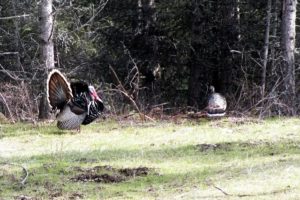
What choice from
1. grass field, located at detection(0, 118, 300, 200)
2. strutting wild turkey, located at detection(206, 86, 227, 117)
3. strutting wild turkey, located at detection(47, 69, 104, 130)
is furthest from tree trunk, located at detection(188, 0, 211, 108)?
strutting wild turkey, located at detection(47, 69, 104, 130)

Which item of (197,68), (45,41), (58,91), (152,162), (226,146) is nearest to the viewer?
(152,162)

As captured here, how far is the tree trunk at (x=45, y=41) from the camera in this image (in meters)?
15.0

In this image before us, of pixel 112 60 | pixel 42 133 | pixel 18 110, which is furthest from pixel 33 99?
pixel 112 60

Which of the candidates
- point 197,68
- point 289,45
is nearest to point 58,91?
point 289,45

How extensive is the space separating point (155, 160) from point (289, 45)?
7.92m

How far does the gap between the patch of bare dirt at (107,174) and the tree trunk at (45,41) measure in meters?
6.20

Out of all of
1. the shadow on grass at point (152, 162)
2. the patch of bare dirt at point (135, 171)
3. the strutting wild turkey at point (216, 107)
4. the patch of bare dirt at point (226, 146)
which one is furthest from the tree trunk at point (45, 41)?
the patch of bare dirt at point (135, 171)

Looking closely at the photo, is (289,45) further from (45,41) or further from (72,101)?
(72,101)

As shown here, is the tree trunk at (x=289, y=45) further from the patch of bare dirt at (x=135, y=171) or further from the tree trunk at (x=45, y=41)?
the patch of bare dirt at (x=135, y=171)

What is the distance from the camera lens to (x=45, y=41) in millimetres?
15125

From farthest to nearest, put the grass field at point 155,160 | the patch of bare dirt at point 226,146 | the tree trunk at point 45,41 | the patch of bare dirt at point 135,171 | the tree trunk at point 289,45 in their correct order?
1. the tree trunk at point 289,45
2. the tree trunk at point 45,41
3. the patch of bare dirt at point 226,146
4. the patch of bare dirt at point 135,171
5. the grass field at point 155,160

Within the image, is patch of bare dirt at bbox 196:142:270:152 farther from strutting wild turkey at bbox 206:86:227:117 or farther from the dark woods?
the dark woods

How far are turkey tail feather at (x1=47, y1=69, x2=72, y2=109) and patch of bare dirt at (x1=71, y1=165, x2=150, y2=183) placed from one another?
13.4 ft

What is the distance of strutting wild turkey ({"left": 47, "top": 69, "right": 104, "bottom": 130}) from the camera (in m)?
12.9
